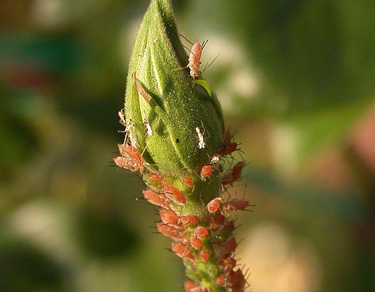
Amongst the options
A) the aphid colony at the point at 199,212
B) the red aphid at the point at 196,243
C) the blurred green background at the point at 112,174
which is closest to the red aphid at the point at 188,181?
the aphid colony at the point at 199,212

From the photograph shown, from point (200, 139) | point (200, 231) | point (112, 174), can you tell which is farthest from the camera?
point (112, 174)

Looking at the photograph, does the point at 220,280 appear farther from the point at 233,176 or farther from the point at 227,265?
the point at 233,176

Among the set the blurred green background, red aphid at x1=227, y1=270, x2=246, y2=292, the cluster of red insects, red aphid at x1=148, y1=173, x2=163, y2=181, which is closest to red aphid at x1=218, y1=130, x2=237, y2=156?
the cluster of red insects

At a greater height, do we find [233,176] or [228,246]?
[233,176]

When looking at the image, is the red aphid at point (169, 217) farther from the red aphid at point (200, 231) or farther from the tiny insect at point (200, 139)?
the tiny insect at point (200, 139)

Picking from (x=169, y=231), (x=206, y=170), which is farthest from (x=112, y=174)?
(x=206, y=170)

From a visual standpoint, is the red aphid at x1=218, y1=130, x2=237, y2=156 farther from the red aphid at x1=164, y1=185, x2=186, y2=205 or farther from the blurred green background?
the blurred green background
